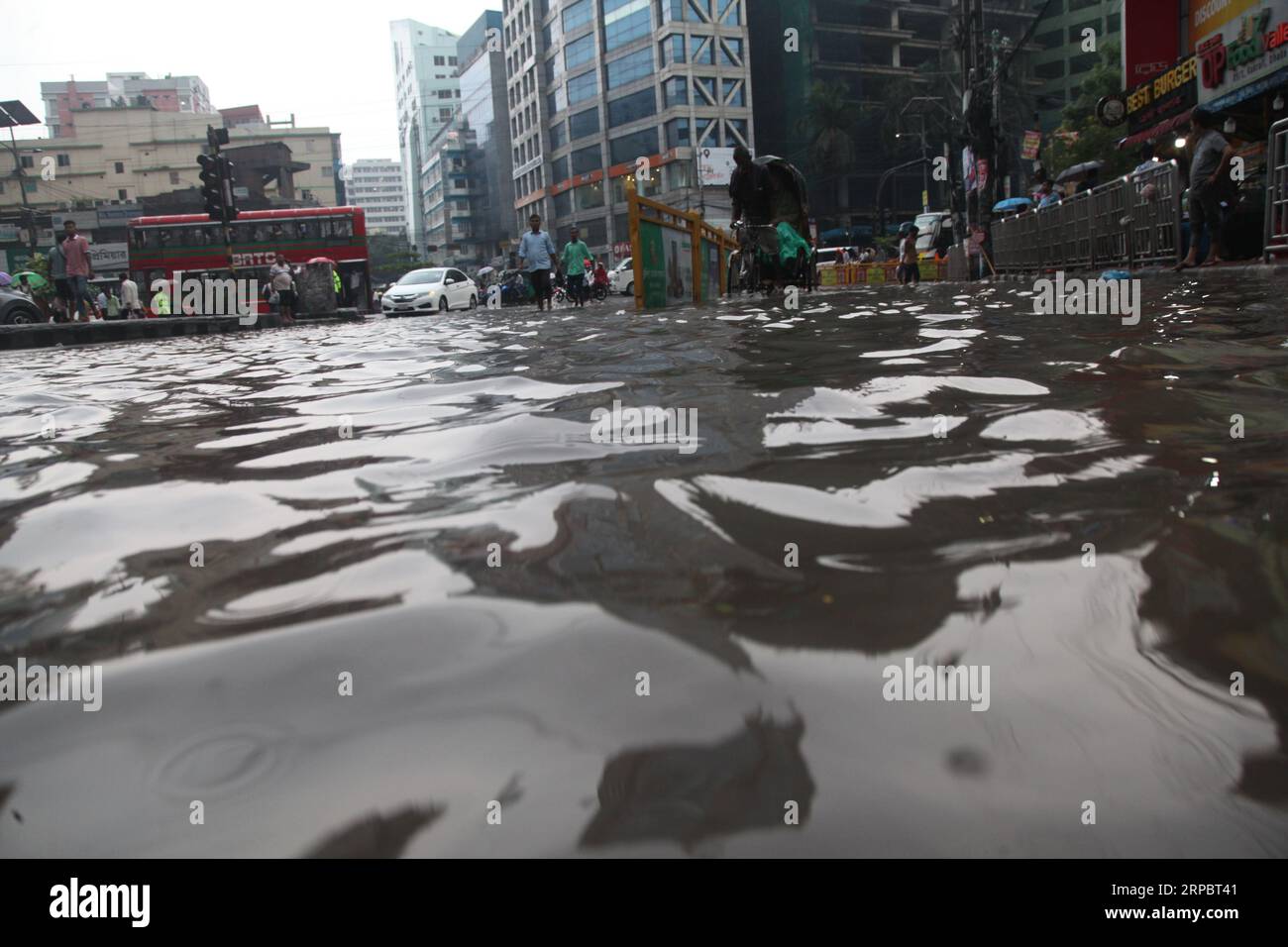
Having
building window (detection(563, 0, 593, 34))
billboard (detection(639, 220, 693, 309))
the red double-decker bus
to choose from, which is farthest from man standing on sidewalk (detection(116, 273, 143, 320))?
building window (detection(563, 0, 593, 34))

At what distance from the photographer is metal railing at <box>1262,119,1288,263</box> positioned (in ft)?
32.5

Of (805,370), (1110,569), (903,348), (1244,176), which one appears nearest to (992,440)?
(1110,569)

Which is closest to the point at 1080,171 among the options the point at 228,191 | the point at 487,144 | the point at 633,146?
the point at 228,191

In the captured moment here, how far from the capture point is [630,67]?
63.3m

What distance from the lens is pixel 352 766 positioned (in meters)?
1.07

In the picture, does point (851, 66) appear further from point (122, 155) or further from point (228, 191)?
point (122, 155)

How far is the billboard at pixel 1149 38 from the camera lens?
21.4 metres

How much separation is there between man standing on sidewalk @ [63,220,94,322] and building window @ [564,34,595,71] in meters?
53.8

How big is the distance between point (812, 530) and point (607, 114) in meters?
68.6

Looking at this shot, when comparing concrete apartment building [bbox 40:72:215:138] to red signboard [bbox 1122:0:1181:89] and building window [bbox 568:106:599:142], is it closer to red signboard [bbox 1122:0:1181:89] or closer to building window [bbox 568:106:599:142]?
building window [bbox 568:106:599:142]
